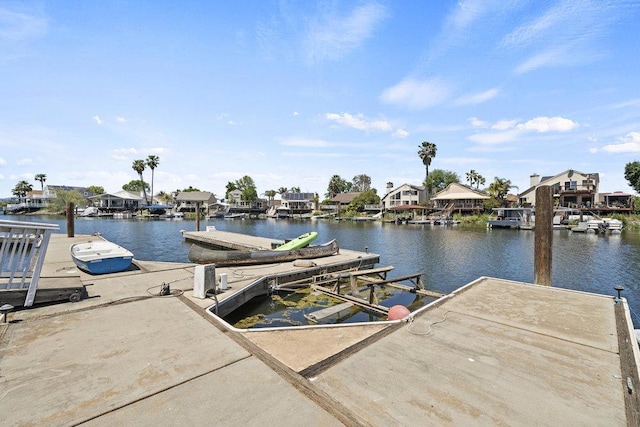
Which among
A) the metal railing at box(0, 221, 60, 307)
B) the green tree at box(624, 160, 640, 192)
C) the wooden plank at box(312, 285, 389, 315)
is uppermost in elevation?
the green tree at box(624, 160, 640, 192)

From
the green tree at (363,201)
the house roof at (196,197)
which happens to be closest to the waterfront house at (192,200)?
the house roof at (196,197)

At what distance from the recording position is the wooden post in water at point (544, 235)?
10.7m

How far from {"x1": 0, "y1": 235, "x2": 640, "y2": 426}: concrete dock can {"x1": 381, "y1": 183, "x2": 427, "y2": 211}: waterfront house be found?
2844 inches

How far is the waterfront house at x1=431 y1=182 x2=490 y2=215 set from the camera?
6675 cm

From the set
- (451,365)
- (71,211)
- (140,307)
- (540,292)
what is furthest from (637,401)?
(71,211)

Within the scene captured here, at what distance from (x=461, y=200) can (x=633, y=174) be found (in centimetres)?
3466

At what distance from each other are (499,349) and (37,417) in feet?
22.4

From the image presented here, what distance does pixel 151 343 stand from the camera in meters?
5.71

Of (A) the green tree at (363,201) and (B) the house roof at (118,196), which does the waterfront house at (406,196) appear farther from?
(B) the house roof at (118,196)

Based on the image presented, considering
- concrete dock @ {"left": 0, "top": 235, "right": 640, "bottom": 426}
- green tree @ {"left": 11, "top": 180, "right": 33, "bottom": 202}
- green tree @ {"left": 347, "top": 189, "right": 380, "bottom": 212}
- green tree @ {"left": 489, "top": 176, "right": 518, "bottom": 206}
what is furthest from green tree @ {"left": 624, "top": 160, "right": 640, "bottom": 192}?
green tree @ {"left": 11, "top": 180, "right": 33, "bottom": 202}

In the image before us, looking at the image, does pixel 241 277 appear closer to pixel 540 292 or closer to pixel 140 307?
pixel 140 307

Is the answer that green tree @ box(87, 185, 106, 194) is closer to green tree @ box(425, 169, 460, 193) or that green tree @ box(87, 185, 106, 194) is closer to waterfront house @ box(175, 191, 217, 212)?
waterfront house @ box(175, 191, 217, 212)

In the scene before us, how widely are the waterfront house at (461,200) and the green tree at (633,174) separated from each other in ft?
93.7

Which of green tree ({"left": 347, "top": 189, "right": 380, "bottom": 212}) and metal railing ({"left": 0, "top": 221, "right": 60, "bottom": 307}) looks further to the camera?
green tree ({"left": 347, "top": 189, "right": 380, "bottom": 212})
